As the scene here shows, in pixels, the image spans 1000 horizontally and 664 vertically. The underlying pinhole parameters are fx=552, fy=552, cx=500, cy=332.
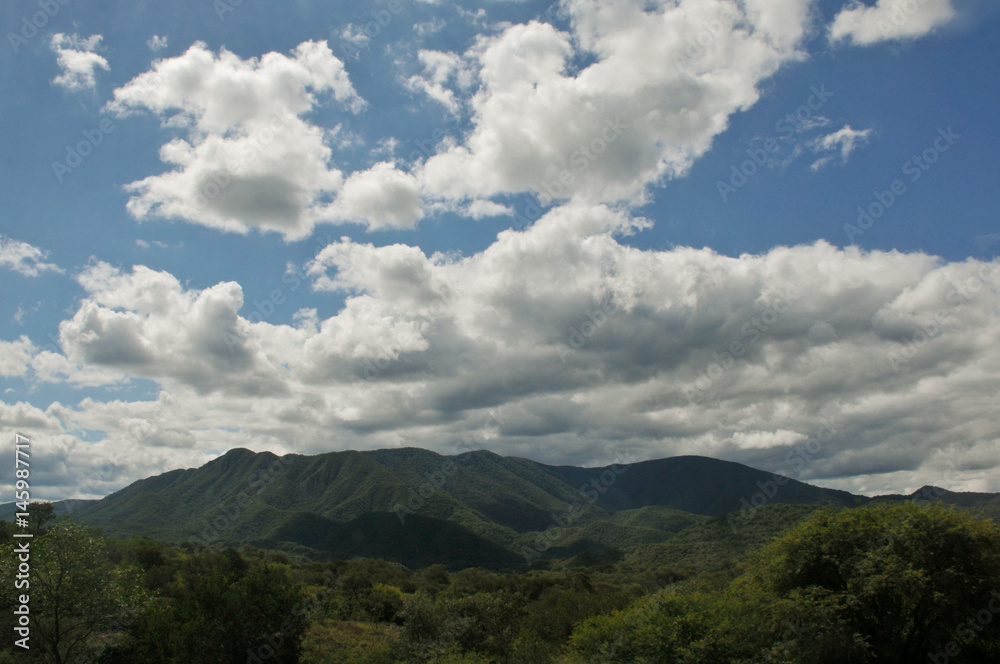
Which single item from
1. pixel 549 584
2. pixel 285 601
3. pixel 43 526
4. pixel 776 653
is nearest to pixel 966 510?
pixel 776 653

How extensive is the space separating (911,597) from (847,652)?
15.2ft

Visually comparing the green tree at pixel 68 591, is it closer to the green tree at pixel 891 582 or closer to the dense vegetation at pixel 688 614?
the dense vegetation at pixel 688 614

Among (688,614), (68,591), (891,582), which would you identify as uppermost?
(68,591)

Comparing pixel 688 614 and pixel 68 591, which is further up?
pixel 68 591

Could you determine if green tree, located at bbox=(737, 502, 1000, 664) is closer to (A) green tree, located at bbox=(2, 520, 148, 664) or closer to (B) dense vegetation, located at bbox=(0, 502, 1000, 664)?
(B) dense vegetation, located at bbox=(0, 502, 1000, 664)

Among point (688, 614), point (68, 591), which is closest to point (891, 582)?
point (688, 614)

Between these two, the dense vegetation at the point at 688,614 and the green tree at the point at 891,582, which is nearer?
the green tree at the point at 891,582

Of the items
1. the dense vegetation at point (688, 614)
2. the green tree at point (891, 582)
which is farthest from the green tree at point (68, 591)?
the green tree at point (891, 582)

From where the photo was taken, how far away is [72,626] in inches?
1430

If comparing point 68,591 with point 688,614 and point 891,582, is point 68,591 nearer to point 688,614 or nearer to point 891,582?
point 688,614

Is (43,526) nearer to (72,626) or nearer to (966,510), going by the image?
(72,626)

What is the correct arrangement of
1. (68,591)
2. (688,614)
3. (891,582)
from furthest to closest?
1. (688,614)
2. (68,591)
3. (891,582)

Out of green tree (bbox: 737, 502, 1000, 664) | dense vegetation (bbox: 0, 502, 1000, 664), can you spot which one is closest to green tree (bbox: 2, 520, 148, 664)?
dense vegetation (bbox: 0, 502, 1000, 664)

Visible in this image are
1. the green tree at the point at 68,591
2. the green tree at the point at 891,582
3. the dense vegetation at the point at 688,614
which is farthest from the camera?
the green tree at the point at 68,591
